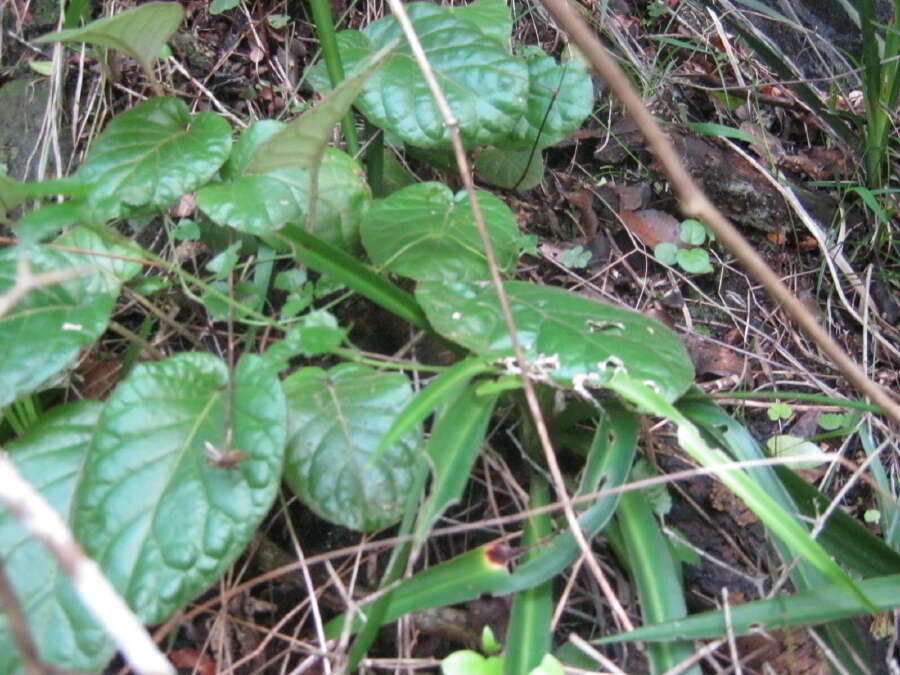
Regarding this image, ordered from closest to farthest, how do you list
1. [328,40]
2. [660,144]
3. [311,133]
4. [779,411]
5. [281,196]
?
[660,144]
[311,133]
[281,196]
[328,40]
[779,411]

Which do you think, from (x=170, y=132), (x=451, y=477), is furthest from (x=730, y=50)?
(x=451, y=477)

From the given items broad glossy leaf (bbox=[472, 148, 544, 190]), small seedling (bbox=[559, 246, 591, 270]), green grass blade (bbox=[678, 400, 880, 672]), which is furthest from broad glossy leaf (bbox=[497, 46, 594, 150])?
green grass blade (bbox=[678, 400, 880, 672])

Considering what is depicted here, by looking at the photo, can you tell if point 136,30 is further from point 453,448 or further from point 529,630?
point 529,630

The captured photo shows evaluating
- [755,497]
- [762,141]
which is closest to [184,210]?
[755,497]

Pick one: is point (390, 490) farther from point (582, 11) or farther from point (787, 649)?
point (582, 11)

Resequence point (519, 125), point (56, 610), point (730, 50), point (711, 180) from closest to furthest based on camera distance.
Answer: point (56, 610), point (519, 125), point (711, 180), point (730, 50)
